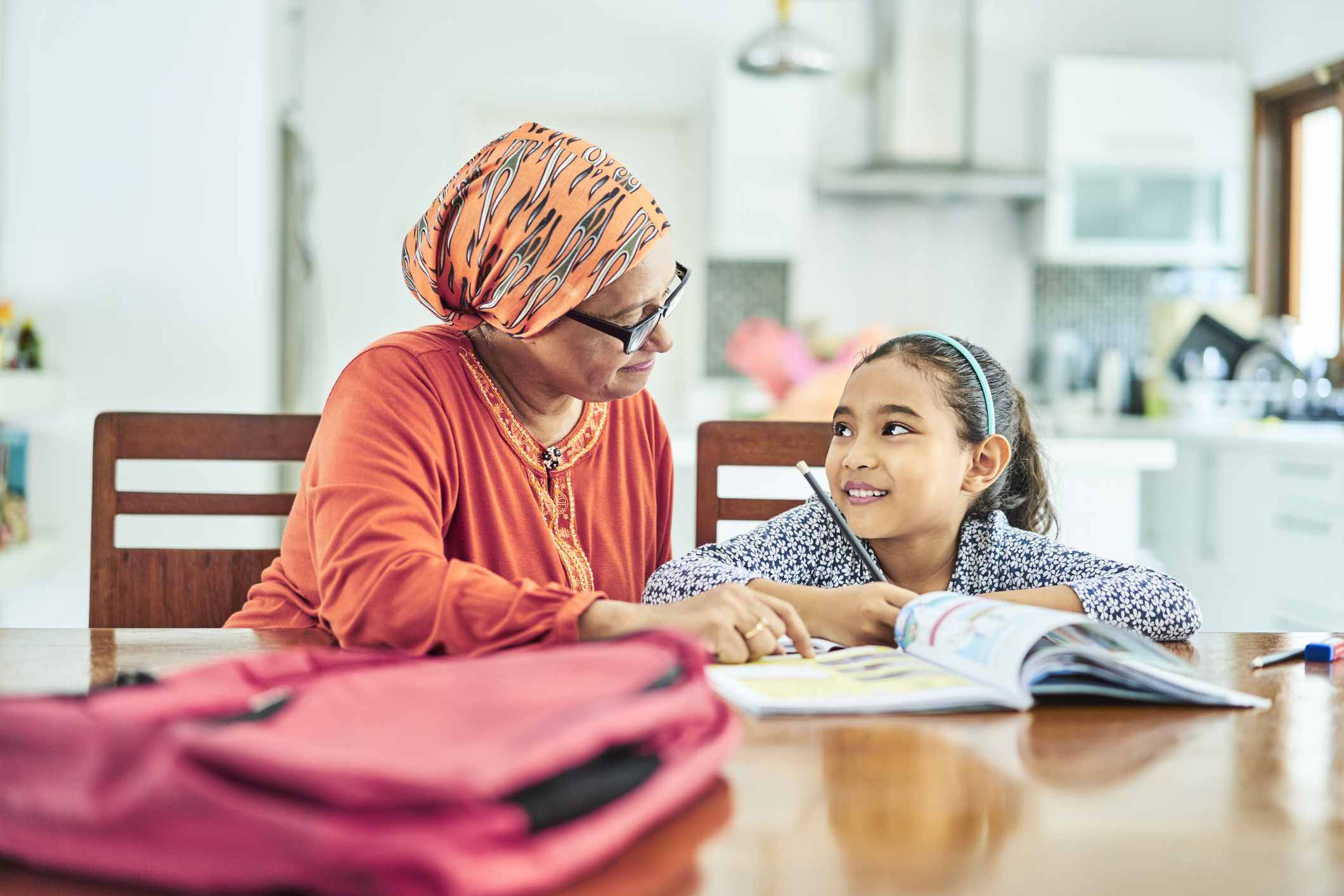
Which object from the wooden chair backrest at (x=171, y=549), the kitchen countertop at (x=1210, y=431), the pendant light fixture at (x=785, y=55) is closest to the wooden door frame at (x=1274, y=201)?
the kitchen countertop at (x=1210, y=431)

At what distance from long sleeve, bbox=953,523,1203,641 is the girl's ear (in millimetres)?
50

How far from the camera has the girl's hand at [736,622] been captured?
0.99 m

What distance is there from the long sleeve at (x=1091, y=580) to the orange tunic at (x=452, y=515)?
409 mm

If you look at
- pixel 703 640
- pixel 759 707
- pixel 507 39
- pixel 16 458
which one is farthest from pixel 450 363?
pixel 507 39

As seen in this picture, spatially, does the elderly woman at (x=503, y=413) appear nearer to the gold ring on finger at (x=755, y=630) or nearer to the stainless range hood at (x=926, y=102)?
the gold ring on finger at (x=755, y=630)

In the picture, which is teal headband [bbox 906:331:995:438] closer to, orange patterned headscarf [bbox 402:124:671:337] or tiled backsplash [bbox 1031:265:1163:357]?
orange patterned headscarf [bbox 402:124:671:337]

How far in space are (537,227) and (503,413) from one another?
0.23m

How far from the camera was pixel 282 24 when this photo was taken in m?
4.25

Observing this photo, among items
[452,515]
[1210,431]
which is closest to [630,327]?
[452,515]

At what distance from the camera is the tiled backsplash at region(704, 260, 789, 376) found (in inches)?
217

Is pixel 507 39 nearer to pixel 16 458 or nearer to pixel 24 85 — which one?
pixel 24 85

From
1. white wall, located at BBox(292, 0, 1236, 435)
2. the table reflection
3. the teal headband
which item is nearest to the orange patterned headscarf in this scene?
the teal headband

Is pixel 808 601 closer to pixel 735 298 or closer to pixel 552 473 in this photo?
pixel 552 473

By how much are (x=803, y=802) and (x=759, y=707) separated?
0.18 m
